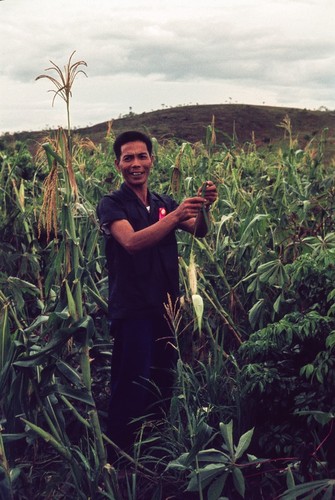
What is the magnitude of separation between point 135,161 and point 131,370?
0.85 m

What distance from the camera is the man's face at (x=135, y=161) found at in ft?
9.62

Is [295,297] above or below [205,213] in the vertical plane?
below

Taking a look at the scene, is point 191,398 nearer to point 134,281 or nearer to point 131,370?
point 131,370

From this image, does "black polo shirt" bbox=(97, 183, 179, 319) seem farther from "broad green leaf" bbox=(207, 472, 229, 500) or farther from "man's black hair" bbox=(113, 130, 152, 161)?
"broad green leaf" bbox=(207, 472, 229, 500)

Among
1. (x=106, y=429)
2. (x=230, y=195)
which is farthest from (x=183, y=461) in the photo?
(x=230, y=195)

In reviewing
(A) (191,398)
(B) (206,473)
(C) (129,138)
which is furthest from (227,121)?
(B) (206,473)

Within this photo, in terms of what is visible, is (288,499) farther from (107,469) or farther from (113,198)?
(113,198)

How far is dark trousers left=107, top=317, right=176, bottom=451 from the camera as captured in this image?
119 inches

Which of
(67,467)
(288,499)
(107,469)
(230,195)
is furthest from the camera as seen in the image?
(230,195)

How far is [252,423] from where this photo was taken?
2848 mm

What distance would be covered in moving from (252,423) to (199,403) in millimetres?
228

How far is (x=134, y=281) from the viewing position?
9.80 feet

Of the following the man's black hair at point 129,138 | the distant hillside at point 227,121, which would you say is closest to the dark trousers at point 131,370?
the man's black hair at point 129,138

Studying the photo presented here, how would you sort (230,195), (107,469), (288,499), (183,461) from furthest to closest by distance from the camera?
1. (230,195)
2. (107,469)
3. (183,461)
4. (288,499)
